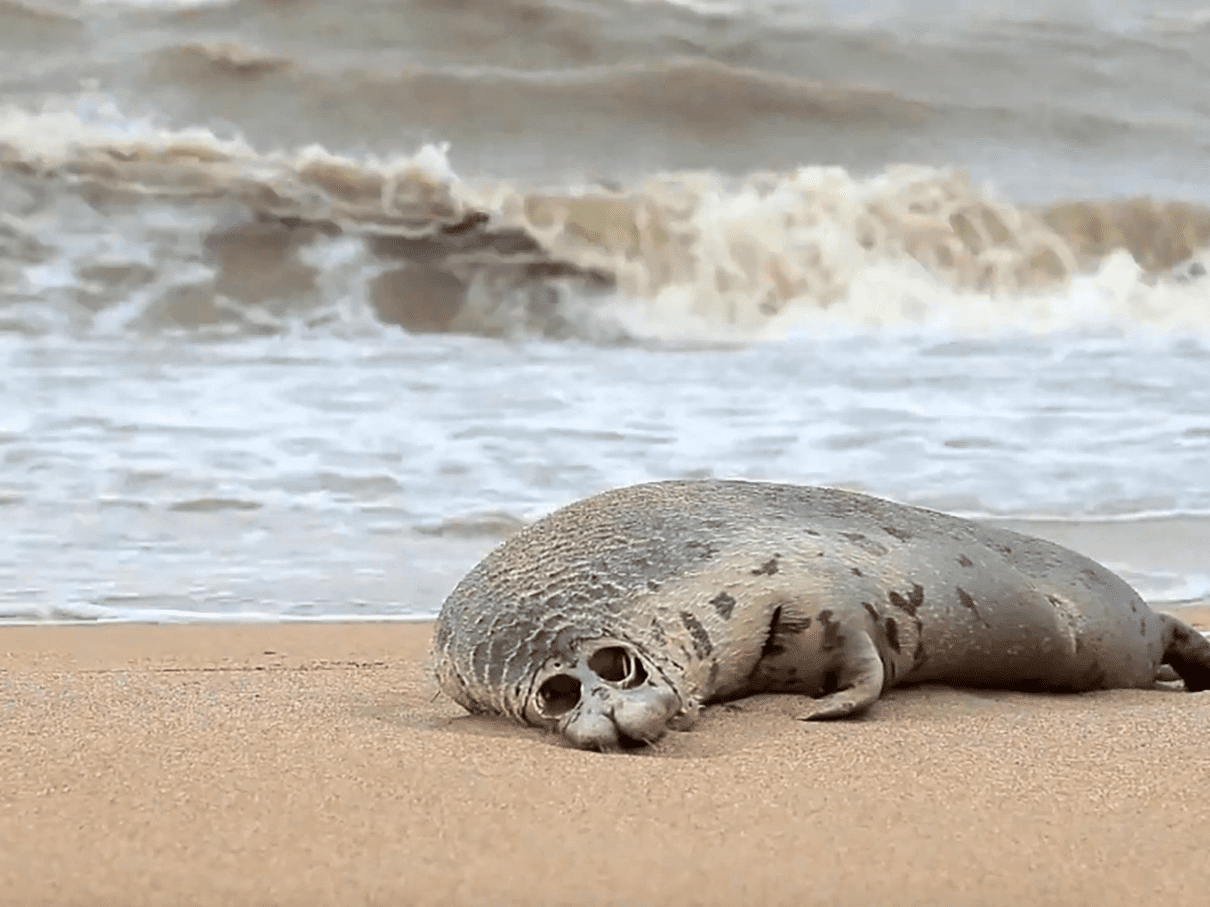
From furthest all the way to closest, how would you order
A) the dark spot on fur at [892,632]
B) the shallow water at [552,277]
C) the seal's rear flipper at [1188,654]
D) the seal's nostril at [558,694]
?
the shallow water at [552,277], the seal's rear flipper at [1188,654], the dark spot on fur at [892,632], the seal's nostril at [558,694]

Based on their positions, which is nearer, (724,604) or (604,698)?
(604,698)

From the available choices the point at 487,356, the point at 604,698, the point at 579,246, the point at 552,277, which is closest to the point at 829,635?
the point at 604,698

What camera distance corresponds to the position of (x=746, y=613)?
302 cm

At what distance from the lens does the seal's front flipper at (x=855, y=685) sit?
2.92 metres

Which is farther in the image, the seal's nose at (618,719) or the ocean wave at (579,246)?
the ocean wave at (579,246)

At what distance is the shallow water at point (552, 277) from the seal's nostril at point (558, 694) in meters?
1.98

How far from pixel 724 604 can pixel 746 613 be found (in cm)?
5

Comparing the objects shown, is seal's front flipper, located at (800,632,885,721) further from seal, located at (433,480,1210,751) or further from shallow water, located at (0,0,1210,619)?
shallow water, located at (0,0,1210,619)

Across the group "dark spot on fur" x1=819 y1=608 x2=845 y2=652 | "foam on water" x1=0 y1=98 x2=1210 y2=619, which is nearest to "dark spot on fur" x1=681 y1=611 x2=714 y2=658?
"dark spot on fur" x1=819 y1=608 x2=845 y2=652

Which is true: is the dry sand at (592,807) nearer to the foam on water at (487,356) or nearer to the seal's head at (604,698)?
A: the seal's head at (604,698)

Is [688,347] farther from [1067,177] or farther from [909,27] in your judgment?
[909,27]

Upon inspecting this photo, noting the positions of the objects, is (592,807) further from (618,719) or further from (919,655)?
(919,655)

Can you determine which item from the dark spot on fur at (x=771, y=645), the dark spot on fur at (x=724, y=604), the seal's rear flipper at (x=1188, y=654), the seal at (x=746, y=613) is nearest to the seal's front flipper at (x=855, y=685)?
the seal at (x=746, y=613)

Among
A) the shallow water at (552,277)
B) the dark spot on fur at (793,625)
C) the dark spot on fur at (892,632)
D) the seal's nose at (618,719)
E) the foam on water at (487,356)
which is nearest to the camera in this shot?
the seal's nose at (618,719)
